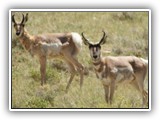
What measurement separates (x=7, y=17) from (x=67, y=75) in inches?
34.3

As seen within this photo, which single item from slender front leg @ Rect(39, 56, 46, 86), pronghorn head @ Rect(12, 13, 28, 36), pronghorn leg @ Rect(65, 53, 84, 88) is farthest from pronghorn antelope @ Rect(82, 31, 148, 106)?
pronghorn head @ Rect(12, 13, 28, 36)

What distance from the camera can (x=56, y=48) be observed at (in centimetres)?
1251

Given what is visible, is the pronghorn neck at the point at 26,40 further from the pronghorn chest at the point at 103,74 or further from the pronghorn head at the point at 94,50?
the pronghorn chest at the point at 103,74

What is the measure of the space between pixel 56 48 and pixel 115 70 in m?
0.67

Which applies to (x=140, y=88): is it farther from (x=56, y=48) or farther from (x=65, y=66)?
(x=56, y=48)

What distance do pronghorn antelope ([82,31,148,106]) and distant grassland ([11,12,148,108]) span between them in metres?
0.06

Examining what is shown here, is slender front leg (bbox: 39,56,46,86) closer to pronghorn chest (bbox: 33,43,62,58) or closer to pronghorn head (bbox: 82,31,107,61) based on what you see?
pronghorn chest (bbox: 33,43,62,58)

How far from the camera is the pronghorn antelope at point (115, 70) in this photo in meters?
12.2

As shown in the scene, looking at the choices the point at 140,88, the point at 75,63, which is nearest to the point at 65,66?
the point at 75,63

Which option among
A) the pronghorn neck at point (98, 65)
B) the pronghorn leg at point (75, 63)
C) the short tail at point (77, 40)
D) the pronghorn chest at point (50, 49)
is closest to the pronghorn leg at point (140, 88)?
the pronghorn neck at point (98, 65)
